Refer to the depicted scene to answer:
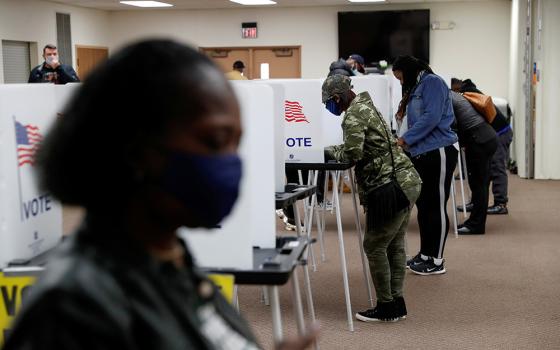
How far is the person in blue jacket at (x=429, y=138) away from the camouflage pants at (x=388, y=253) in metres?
0.82

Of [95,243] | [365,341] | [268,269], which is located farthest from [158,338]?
[365,341]

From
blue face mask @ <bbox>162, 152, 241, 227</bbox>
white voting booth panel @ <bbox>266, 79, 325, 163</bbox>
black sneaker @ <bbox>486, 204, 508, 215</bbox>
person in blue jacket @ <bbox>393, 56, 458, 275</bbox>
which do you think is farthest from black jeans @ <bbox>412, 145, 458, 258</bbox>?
blue face mask @ <bbox>162, 152, 241, 227</bbox>

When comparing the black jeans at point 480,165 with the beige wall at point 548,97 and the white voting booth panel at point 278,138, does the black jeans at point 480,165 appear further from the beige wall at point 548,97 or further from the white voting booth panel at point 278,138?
the beige wall at point 548,97

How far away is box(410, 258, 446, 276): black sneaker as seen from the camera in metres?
5.07

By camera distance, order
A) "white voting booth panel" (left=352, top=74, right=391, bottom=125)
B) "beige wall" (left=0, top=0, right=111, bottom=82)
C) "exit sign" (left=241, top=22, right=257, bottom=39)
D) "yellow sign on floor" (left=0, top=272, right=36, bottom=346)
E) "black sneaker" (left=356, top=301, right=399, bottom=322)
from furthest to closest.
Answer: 1. "exit sign" (left=241, top=22, right=257, bottom=39)
2. "beige wall" (left=0, top=0, right=111, bottom=82)
3. "white voting booth panel" (left=352, top=74, right=391, bottom=125)
4. "black sneaker" (left=356, top=301, right=399, bottom=322)
5. "yellow sign on floor" (left=0, top=272, right=36, bottom=346)

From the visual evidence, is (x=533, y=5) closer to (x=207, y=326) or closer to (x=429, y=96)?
(x=429, y=96)

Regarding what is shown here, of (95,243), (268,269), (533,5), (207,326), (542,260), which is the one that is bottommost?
(542,260)

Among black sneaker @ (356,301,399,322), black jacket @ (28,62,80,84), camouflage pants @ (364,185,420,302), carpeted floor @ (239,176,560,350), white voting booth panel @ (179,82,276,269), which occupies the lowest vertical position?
carpeted floor @ (239,176,560,350)

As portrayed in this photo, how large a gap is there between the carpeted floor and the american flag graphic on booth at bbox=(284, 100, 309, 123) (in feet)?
3.21

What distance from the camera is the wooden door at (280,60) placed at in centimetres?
1462

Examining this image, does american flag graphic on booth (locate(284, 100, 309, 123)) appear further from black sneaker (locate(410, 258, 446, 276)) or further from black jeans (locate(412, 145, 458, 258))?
black sneaker (locate(410, 258, 446, 276))

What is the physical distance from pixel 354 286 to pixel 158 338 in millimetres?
4229

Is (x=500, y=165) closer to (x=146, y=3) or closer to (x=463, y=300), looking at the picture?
(x=463, y=300)

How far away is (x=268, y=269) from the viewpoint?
2090 mm
